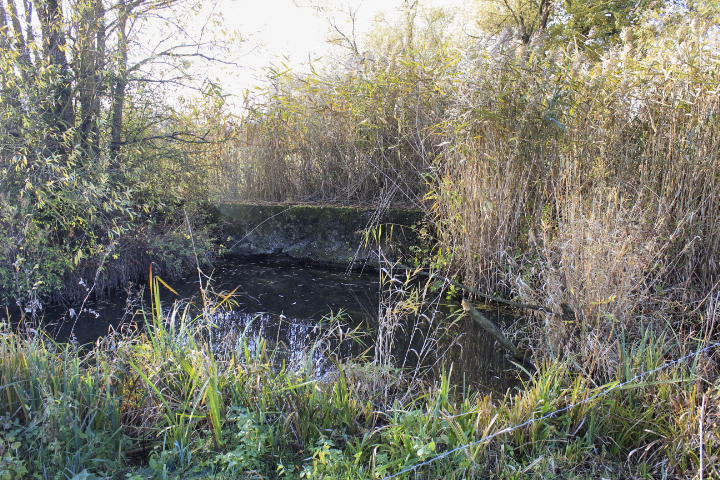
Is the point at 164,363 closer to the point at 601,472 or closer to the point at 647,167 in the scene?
the point at 601,472

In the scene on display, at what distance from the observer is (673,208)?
3.11 meters

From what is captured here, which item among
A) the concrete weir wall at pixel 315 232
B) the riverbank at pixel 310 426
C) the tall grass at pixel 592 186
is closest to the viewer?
the riverbank at pixel 310 426

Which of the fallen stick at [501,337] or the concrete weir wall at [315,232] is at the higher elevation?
the concrete weir wall at [315,232]

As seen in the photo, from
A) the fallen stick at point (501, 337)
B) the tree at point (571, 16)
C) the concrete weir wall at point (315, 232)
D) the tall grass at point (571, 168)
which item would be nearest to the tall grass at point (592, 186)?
the tall grass at point (571, 168)

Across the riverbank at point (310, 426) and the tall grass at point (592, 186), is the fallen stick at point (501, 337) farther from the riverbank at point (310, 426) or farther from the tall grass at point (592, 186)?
the riverbank at point (310, 426)

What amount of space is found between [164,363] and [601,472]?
171cm

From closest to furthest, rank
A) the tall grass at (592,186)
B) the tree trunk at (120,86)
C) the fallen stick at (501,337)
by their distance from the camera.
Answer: the tall grass at (592,186) → the fallen stick at (501,337) → the tree trunk at (120,86)

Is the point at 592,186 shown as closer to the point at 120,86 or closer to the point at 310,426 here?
the point at 310,426

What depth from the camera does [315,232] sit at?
5.69 meters

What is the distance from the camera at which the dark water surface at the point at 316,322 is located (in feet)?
8.92

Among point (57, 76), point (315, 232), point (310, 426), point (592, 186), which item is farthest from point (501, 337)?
point (57, 76)

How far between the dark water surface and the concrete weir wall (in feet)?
0.99

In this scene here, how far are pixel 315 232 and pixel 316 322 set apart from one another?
7.32ft

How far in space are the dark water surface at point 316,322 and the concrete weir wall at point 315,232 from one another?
300mm
